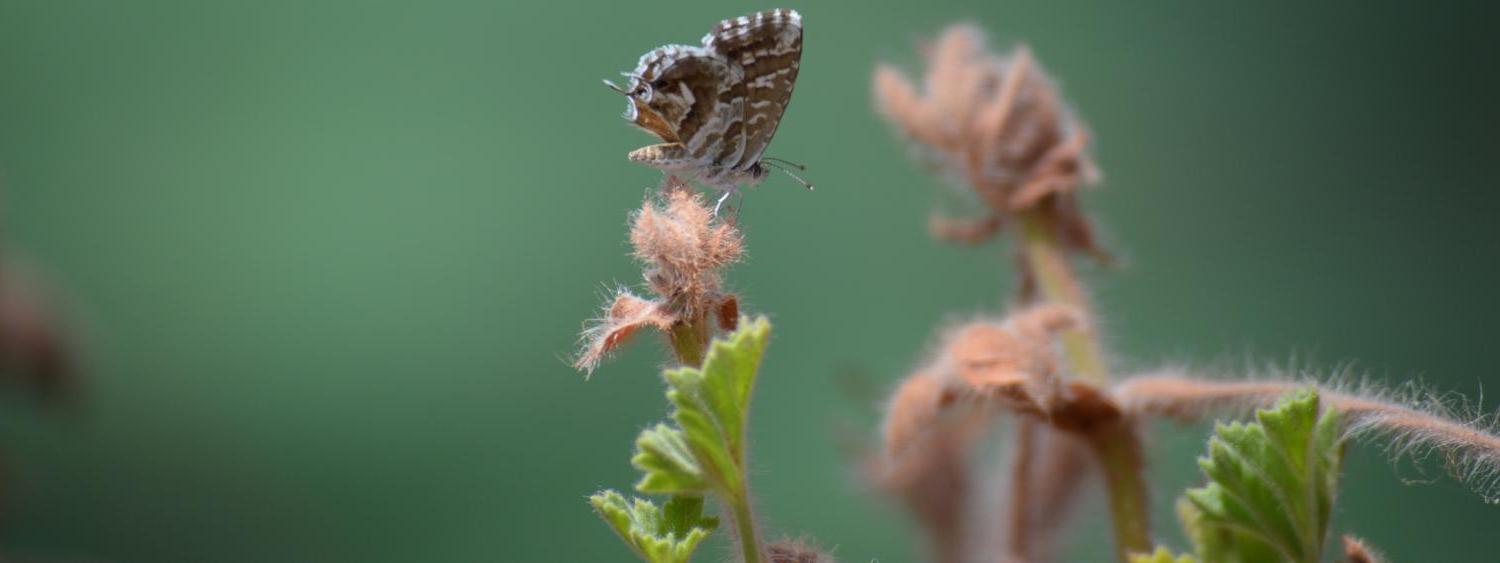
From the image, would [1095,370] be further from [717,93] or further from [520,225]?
[520,225]

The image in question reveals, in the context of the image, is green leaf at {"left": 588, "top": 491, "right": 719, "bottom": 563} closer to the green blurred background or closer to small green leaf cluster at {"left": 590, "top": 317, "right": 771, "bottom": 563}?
small green leaf cluster at {"left": 590, "top": 317, "right": 771, "bottom": 563}

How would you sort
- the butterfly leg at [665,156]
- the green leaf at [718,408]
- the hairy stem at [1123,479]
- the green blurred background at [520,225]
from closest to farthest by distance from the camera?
the green leaf at [718,408] → the hairy stem at [1123,479] → the butterfly leg at [665,156] → the green blurred background at [520,225]

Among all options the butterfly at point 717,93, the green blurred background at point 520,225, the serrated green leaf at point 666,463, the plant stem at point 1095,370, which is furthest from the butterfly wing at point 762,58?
the green blurred background at point 520,225

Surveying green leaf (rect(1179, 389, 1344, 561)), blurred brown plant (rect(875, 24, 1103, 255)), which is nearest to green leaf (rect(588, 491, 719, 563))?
green leaf (rect(1179, 389, 1344, 561))

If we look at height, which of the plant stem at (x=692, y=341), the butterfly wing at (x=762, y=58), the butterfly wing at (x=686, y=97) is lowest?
the plant stem at (x=692, y=341)

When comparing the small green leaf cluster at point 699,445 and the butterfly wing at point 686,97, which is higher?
the butterfly wing at point 686,97

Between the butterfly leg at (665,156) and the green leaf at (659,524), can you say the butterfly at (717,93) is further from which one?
the green leaf at (659,524)

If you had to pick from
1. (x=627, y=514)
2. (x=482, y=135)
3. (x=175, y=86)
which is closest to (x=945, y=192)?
(x=627, y=514)
